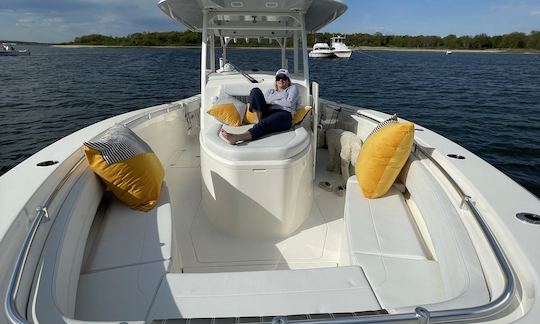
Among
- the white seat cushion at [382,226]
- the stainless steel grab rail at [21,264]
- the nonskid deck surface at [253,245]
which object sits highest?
the stainless steel grab rail at [21,264]

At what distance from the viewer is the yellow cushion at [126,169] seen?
1.83 m

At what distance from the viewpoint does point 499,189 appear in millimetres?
1592

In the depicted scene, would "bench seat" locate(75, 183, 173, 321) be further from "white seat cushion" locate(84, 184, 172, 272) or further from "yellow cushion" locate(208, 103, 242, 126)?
"yellow cushion" locate(208, 103, 242, 126)

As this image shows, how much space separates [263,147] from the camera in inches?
83.7

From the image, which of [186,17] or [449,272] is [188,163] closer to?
[186,17]

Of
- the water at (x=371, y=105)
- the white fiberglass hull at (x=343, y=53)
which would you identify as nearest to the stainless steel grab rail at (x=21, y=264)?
the water at (x=371, y=105)

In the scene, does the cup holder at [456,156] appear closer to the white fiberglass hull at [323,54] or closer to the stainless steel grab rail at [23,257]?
the stainless steel grab rail at [23,257]

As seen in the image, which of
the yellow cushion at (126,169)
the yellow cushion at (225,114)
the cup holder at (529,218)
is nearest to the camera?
the cup holder at (529,218)

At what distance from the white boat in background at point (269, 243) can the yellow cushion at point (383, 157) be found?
0.10m

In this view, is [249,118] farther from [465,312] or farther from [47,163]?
[465,312]

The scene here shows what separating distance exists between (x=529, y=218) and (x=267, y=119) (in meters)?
1.61

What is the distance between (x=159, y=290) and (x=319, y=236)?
47.9 inches

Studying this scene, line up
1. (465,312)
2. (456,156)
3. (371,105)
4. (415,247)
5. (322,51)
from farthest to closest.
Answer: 1. (322,51)
2. (371,105)
3. (456,156)
4. (415,247)
5. (465,312)

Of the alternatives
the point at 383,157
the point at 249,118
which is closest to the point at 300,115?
the point at 249,118
